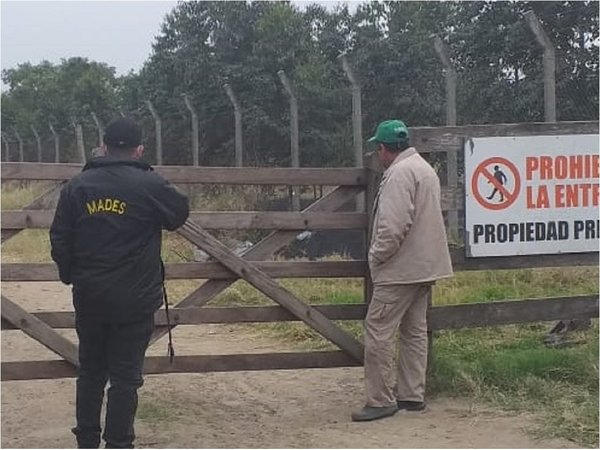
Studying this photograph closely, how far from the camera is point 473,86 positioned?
12094mm

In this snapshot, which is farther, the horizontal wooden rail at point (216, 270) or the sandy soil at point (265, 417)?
the horizontal wooden rail at point (216, 270)

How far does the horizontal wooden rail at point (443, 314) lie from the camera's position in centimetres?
569

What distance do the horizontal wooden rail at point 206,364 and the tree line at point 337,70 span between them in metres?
6.23

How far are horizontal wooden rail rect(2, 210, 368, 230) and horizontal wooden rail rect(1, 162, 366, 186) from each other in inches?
7.8

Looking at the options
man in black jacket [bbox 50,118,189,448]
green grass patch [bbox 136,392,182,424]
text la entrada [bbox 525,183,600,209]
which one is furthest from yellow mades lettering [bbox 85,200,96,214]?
text la entrada [bbox 525,183,600,209]

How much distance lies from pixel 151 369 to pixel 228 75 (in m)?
18.3

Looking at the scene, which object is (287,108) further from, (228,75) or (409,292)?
(409,292)

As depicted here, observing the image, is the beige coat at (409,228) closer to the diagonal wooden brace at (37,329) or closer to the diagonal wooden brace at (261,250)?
the diagonal wooden brace at (261,250)

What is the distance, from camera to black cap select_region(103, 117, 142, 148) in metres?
4.49

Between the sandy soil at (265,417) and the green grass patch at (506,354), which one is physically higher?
the green grass patch at (506,354)

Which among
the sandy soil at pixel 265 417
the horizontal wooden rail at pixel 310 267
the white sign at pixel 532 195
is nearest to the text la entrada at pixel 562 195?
the white sign at pixel 532 195

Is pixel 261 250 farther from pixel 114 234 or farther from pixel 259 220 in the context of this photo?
pixel 114 234

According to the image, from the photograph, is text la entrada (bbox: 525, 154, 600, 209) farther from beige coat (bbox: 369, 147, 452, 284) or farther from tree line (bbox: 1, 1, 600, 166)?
tree line (bbox: 1, 1, 600, 166)

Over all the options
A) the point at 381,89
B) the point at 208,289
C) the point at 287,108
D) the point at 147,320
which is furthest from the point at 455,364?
the point at 287,108
